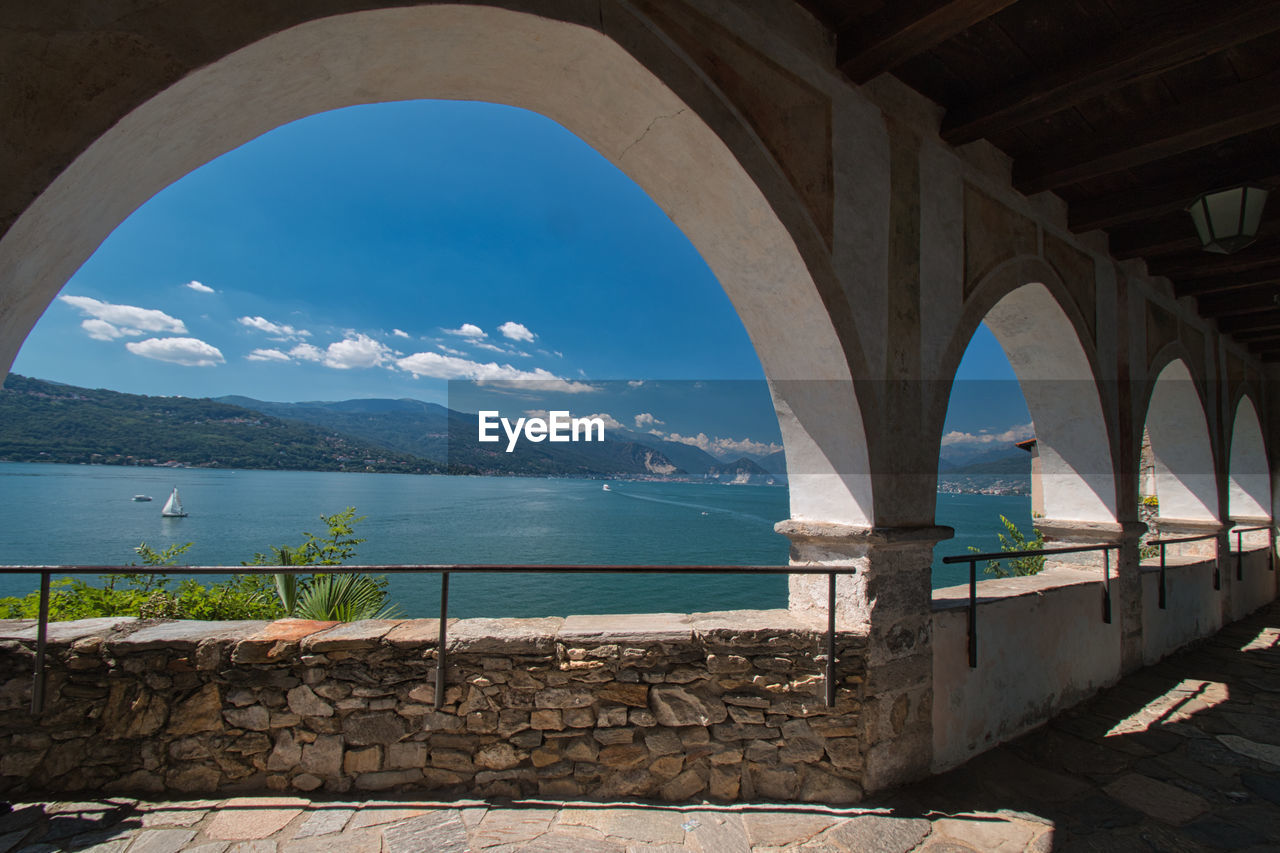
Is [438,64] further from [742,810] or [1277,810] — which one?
[1277,810]

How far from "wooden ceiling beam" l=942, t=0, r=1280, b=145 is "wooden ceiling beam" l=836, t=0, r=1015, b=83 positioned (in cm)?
53

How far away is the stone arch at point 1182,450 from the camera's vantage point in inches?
233

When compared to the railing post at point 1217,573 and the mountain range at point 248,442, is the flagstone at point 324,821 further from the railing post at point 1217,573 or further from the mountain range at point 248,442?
the mountain range at point 248,442

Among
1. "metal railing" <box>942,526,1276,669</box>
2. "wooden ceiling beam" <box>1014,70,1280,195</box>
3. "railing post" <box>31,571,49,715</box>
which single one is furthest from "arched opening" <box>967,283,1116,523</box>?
"railing post" <box>31,571,49,715</box>

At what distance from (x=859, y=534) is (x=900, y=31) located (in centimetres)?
205

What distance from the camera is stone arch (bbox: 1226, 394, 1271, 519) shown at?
743 cm

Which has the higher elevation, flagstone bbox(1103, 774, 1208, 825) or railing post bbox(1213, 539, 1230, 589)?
railing post bbox(1213, 539, 1230, 589)

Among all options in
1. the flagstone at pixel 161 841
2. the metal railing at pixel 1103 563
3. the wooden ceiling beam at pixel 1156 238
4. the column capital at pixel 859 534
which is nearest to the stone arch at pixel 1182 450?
the metal railing at pixel 1103 563

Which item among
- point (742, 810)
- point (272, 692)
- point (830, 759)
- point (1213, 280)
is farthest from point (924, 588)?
point (1213, 280)

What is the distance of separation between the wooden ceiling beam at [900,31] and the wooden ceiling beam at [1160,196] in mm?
2230

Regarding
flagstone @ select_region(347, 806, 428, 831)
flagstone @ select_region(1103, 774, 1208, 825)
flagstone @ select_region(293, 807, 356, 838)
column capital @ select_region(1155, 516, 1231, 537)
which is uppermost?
column capital @ select_region(1155, 516, 1231, 537)

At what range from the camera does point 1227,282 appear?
5145 millimetres

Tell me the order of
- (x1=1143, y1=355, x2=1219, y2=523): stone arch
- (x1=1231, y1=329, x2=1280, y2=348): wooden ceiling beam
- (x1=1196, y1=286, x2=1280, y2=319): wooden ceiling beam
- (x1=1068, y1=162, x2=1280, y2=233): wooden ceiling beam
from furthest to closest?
(x1=1231, y1=329, x2=1280, y2=348): wooden ceiling beam < (x1=1143, y1=355, x2=1219, y2=523): stone arch < (x1=1196, y1=286, x2=1280, y2=319): wooden ceiling beam < (x1=1068, y1=162, x2=1280, y2=233): wooden ceiling beam

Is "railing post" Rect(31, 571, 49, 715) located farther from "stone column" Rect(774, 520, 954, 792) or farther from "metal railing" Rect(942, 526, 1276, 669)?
"metal railing" Rect(942, 526, 1276, 669)
